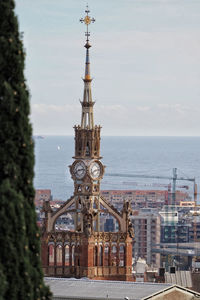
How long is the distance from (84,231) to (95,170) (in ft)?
4.49

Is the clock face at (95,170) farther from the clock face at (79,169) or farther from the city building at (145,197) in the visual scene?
the city building at (145,197)

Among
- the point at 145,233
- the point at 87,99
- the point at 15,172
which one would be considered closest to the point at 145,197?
the point at 145,233

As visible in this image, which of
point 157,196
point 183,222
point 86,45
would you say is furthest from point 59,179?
point 86,45

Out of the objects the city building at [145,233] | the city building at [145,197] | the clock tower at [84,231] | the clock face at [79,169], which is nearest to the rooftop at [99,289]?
the clock tower at [84,231]

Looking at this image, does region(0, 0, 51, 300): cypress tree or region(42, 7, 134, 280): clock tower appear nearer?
region(0, 0, 51, 300): cypress tree

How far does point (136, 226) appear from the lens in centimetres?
11700

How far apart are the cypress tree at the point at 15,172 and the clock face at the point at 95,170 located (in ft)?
41.9

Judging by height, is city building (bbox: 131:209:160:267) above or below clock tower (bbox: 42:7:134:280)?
above

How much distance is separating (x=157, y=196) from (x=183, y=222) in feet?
99.4

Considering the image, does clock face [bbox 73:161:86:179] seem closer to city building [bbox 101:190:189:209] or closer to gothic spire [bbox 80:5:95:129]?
gothic spire [bbox 80:5:95:129]

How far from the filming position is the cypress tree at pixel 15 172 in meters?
15.4

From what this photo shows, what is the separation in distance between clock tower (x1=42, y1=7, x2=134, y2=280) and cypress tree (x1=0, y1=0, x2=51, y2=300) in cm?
1254

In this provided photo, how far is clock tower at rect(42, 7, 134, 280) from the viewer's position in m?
28.5

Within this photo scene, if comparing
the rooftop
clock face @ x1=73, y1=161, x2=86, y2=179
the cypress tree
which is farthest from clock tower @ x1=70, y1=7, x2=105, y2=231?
the cypress tree
